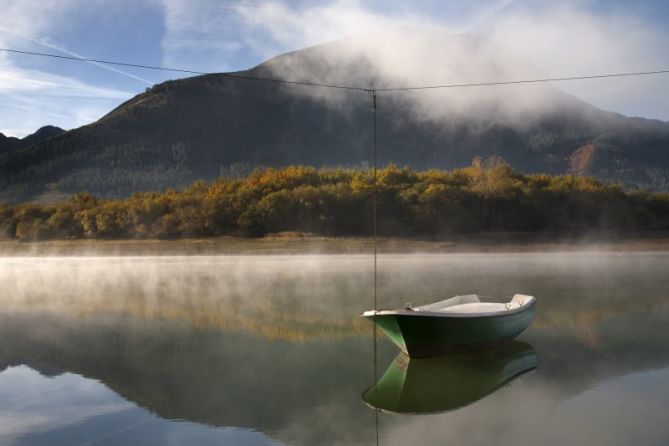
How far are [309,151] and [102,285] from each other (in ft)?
449

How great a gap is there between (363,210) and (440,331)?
3415cm

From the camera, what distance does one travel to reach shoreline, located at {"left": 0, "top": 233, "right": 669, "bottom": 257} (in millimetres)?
42156

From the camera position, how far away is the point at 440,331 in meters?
13.9

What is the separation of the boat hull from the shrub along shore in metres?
30.5

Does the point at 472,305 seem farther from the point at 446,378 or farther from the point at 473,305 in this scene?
the point at 446,378

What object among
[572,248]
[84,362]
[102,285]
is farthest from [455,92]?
[84,362]

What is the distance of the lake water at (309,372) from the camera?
10.1 metres

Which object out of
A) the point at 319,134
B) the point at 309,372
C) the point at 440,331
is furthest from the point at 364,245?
the point at 319,134

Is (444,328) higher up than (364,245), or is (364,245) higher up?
(364,245)

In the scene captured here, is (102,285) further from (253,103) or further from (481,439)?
(253,103)

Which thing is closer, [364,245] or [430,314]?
[430,314]

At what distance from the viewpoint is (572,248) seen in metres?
43.7

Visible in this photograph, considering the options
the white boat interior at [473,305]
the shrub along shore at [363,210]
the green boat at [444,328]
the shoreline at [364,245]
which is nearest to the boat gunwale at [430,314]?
the green boat at [444,328]

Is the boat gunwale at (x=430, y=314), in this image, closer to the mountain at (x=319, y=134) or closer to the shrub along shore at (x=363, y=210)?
the shrub along shore at (x=363, y=210)
